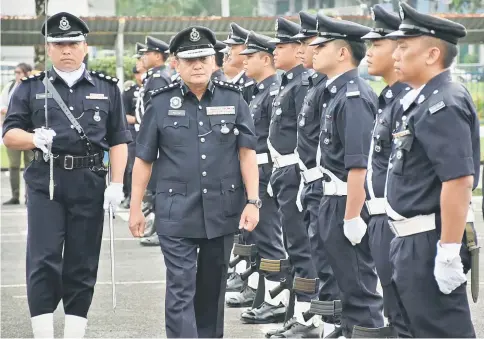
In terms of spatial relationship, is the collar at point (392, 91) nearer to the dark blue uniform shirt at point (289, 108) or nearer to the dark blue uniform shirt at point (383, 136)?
the dark blue uniform shirt at point (383, 136)

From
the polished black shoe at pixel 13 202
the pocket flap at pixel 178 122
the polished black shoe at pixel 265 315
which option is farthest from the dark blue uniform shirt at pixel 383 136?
the polished black shoe at pixel 13 202

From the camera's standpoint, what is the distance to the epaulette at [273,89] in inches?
389

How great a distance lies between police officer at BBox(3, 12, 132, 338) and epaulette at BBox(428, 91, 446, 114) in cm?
296

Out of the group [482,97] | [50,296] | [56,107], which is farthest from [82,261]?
[482,97]

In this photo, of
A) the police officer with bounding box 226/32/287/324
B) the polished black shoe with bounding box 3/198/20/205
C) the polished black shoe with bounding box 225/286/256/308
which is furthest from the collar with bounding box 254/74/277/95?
the polished black shoe with bounding box 3/198/20/205

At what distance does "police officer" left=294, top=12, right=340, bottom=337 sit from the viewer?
7941 mm

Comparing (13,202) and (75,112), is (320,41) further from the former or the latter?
(13,202)

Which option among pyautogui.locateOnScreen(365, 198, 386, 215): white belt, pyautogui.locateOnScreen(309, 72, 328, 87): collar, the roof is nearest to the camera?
pyautogui.locateOnScreen(365, 198, 386, 215): white belt

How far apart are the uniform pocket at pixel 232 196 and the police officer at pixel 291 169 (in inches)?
49.8

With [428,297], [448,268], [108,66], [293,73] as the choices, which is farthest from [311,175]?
[108,66]

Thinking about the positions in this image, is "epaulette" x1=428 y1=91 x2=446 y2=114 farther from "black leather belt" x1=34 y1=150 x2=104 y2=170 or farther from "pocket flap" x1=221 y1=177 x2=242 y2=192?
"black leather belt" x1=34 y1=150 x2=104 y2=170

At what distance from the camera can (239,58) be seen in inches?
454

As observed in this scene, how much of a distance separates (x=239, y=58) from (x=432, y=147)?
6216 mm

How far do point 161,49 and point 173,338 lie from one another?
8827 millimetres
